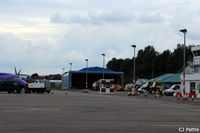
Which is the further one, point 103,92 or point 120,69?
point 120,69

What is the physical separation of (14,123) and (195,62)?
51.0 meters

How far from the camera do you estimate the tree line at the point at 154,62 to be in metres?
140

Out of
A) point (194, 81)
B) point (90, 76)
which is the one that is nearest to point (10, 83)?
point (194, 81)

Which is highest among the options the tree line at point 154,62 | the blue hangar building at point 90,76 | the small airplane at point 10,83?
the tree line at point 154,62

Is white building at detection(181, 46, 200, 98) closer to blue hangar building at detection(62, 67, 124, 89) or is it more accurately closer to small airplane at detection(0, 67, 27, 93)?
small airplane at detection(0, 67, 27, 93)

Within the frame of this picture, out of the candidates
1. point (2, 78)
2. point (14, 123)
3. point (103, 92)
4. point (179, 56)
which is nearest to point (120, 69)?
point (179, 56)

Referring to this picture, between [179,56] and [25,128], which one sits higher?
[179,56]

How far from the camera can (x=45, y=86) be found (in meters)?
60.4

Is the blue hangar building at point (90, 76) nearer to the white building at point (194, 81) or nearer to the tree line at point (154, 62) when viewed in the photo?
the tree line at point (154, 62)

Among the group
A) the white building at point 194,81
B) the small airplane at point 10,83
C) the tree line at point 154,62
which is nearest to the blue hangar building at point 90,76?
the tree line at point 154,62

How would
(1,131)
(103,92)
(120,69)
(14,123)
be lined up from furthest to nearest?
(120,69) < (103,92) < (14,123) < (1,131)

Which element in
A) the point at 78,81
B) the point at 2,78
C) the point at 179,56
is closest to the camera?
the point at 2,78

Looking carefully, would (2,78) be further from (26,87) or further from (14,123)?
(14,123)

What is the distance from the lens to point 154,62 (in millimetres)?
156000
